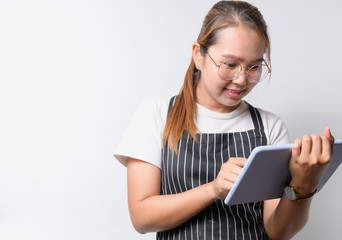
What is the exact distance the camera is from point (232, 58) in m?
1.39

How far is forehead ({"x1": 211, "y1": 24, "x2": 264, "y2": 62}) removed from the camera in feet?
4.55

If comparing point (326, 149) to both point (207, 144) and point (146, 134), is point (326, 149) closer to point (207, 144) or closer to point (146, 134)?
point (207, 144)

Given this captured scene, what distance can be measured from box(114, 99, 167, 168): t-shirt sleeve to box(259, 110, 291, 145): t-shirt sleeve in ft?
1.10

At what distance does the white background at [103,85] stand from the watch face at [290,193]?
0.93m

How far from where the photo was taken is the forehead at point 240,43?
1.39 metres

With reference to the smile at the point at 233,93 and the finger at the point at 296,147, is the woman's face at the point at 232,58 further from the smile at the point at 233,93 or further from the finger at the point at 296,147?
the finger at the point at 296,147

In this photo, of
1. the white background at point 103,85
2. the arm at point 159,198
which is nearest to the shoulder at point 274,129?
the arm at point 159,198

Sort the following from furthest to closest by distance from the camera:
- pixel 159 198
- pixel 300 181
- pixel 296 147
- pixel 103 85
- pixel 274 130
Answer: pixel 103 85 < pixel 274 130 < pixel 159 198 < pixel 300 181 < pixel 296 147

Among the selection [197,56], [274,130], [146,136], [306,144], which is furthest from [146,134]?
[306,144]

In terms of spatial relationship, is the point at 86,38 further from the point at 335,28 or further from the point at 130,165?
the point at 335,28

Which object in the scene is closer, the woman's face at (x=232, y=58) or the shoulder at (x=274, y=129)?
the woman's face at (x=232, y=58)

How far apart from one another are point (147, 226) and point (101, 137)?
0.89 meters

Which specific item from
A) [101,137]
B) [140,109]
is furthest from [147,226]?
[101,137]

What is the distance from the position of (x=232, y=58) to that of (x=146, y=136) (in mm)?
341
